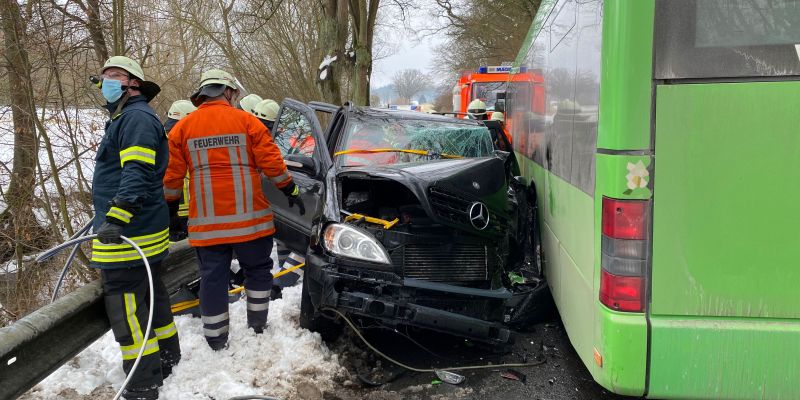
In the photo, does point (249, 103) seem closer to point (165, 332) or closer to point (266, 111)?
point (266, 111)

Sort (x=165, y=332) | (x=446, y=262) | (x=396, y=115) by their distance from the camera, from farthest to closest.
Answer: (x=396, y=115)
(x=446, y=262)
(x=165, y=332)

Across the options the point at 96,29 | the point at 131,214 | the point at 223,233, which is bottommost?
the point at 223,233

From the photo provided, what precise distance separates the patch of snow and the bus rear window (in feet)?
39.6

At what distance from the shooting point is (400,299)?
358 centimetres

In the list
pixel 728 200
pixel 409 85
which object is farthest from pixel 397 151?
pixel 409 85

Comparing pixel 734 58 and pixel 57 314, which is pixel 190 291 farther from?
pixel 734 58

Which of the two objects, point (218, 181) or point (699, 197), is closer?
point (699, 197)

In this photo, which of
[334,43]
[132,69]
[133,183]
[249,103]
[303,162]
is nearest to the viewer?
[133,183]

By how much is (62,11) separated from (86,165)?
1.63m

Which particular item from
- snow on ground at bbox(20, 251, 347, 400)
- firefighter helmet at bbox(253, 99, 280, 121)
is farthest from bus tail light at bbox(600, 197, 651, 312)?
firefighter helmet at bbox(253, 99, 280, 121)

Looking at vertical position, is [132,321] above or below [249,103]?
below

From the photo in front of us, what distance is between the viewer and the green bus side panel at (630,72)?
2.43 meters

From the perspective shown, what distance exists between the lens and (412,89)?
242 feet

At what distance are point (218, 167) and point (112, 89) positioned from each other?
828mm
